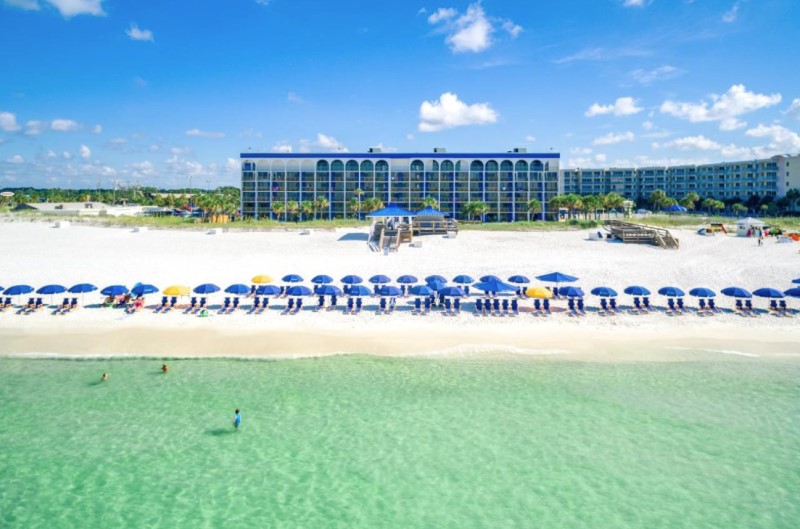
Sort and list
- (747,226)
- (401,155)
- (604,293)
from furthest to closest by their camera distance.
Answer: (401,155) < (747,226) < (604,293)

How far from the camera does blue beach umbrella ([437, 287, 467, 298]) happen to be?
1083 inches

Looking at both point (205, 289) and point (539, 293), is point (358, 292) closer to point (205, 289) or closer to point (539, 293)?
point (205, 289)

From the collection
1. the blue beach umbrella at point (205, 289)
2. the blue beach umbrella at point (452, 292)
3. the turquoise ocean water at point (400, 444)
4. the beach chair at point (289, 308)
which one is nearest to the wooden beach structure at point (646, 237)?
the turquoise ocean water at point (400, 444)

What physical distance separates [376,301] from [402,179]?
76.6 m

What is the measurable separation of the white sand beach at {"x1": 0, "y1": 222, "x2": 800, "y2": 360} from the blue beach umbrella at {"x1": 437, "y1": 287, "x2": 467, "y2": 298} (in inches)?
45.2

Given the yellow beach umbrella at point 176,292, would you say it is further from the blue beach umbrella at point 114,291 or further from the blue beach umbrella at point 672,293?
the blue beach umbrella at point 672,293

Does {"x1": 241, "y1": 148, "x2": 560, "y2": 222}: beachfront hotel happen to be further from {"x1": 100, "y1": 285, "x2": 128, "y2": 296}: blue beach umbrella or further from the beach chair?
{"x1": 100, "y1": 285, "x2": 128, "y2": 296}: blue beach umbrella

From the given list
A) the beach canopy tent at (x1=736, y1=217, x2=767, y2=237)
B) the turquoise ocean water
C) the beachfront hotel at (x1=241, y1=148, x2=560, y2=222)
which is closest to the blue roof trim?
the beachfront hotel at (x1=241, y1=148, x2=560, y2=222)

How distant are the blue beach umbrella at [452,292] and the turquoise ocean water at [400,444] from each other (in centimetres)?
590

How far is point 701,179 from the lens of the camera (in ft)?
463

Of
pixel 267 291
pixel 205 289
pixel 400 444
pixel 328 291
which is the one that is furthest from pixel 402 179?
pixel 400 444

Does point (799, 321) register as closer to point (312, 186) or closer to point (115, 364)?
point (115, 364)

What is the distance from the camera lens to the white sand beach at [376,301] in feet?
77.9

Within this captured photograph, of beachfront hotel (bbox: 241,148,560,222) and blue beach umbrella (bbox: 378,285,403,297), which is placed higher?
beachfront hotel (bbox: 241,148,560,222)
